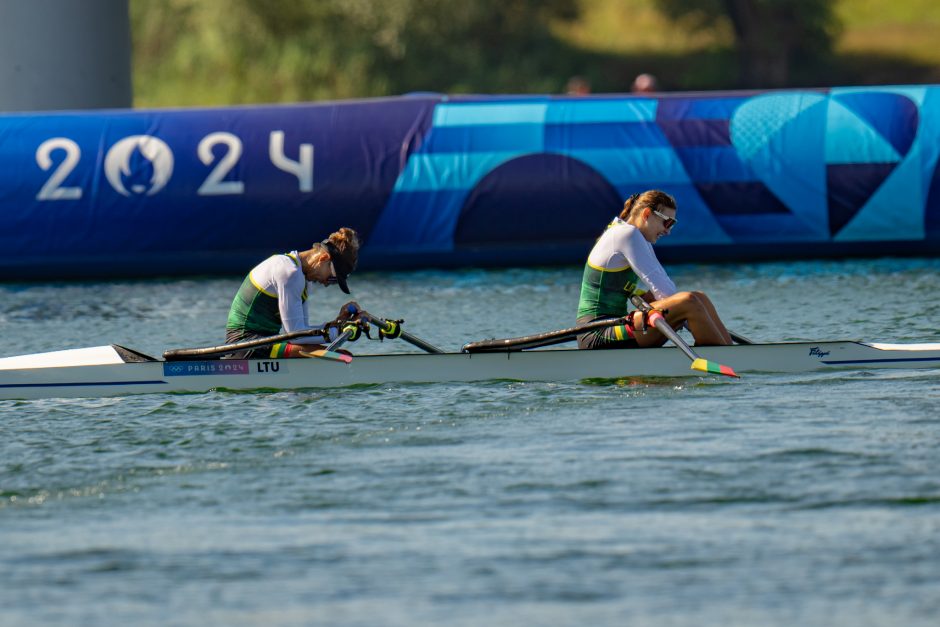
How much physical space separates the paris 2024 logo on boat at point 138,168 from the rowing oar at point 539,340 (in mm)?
8624

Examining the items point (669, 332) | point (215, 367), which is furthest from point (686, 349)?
point (215, 367)

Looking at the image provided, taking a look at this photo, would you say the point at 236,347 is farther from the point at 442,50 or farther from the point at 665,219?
the point at 442,50

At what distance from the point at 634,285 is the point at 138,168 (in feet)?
30.2

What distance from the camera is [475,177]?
18.7m

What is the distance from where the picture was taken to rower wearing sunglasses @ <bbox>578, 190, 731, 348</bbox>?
36.3 ft

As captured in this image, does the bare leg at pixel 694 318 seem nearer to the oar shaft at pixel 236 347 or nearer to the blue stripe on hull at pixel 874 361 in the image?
the blue stripe on hull at pixel 874 361

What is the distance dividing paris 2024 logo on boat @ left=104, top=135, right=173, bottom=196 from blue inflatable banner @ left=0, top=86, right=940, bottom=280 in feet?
0.07

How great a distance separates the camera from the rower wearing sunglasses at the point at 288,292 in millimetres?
10789

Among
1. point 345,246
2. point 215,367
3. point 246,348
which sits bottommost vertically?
point 215,367

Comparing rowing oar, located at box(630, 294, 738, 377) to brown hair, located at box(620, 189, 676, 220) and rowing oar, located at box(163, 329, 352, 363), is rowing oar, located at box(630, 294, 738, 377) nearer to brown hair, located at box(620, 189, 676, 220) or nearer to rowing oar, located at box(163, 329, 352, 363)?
brown hair, located at box(620, 189, 676, 220)

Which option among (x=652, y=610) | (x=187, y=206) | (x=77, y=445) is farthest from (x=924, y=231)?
(x=652, y=610)

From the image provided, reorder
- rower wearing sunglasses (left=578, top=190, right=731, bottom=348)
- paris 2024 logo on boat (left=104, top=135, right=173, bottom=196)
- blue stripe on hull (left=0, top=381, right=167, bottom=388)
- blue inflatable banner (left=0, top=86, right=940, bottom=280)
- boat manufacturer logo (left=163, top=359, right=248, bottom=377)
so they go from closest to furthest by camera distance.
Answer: rower wearing sunglasses (left=578, top=190, right=731, bottom=348), boat manufacturer logo (left=163, top=359, right=248, bottom=377), blue stripe on hull (left=0, top=381, right=167, bottom=388), blue inflatable banner (left=0, top=86, right=940, bottom=280), paris 2024 logo on boat (left=104, top=135, right=173, bottom=196)

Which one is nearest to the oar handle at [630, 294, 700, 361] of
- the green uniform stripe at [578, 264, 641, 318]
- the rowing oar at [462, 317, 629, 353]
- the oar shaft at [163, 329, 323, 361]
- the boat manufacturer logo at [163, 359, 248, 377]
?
the rowing oar at [462, 317, 629, 353]

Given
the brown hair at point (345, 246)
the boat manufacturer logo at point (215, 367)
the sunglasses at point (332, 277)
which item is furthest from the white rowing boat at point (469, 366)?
the brown hair at point (345, 246)
